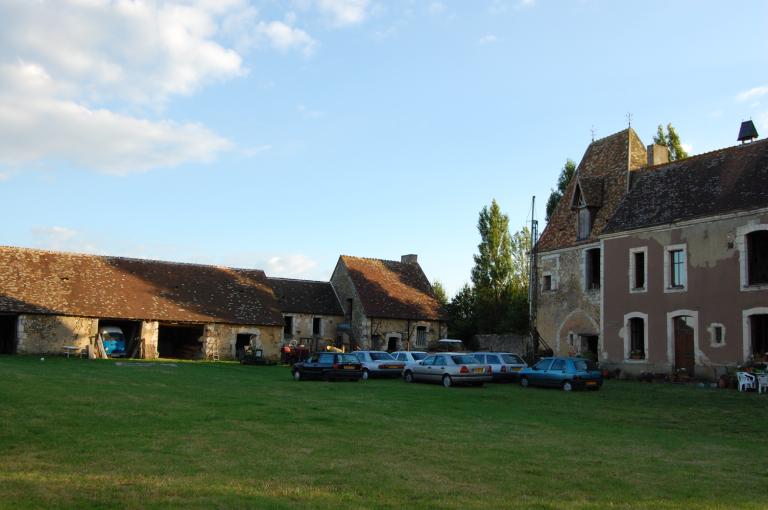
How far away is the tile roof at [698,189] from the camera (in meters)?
26.2

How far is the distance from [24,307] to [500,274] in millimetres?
34185

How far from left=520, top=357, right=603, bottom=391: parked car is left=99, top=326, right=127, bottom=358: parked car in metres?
23.4

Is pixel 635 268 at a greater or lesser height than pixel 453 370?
greater

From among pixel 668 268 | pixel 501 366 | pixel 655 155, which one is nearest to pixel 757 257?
pixel 668 268

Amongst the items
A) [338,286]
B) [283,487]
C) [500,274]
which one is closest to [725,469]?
[283,487]

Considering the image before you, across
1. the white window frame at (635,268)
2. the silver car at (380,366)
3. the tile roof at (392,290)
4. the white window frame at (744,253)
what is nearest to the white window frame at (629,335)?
the white window frame at (635,268)

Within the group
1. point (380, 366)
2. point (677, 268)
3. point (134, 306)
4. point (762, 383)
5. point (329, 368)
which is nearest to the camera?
point (762, 383)

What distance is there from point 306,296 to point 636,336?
76.3ft

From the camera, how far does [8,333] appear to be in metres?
36.9

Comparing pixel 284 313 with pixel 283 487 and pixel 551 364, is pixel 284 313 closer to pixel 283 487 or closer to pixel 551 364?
pixel 551 364

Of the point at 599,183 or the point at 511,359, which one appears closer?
the point at 511,359

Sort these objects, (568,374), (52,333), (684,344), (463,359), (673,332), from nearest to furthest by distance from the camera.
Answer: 1. (568,374)
2. (463,359)
3. (684,344)
4. (673,332)
5. (52,333)

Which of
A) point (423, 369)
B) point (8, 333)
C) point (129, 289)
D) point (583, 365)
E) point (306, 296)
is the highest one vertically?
point (129, 289)

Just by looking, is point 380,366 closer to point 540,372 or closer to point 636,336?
point 540,372
